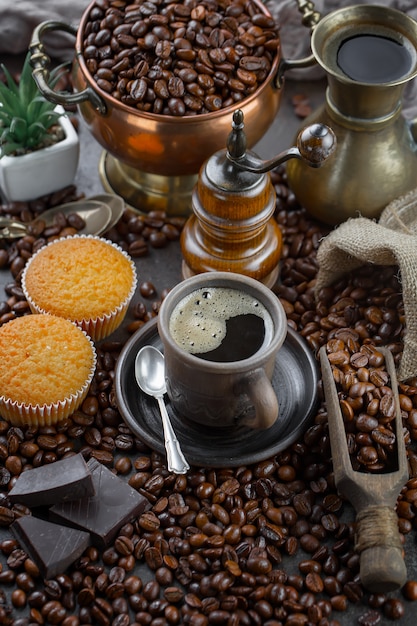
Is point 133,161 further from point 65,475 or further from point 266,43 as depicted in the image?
point 65,475

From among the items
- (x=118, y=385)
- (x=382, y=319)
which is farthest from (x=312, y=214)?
(x=118, y=385)

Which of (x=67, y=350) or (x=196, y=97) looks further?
(x=196, y=97)

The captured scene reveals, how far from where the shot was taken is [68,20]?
8.86 ft

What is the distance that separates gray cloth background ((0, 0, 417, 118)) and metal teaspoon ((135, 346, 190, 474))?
125 cm

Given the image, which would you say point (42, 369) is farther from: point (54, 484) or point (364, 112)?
point (364, 112)

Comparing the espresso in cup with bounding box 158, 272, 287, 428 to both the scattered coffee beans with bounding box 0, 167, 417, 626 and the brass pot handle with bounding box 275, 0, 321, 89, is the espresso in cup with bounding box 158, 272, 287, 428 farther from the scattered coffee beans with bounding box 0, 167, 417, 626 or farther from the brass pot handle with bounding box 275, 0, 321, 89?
the brass pot handle with bounding box 275, 0, 321, 89

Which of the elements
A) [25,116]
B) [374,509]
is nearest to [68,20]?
[25,116]

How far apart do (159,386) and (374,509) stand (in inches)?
20.9

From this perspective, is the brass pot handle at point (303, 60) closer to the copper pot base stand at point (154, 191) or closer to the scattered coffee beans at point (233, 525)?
the copper pot base stand at point (154, 191)

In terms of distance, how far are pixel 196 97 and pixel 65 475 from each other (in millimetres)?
965

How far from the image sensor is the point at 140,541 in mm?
1718

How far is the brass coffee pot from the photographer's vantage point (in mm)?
2070

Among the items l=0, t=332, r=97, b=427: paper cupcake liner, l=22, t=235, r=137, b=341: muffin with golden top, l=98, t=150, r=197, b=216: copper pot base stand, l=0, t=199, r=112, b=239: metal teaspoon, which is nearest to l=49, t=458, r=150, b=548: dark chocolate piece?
l=0, t=332, r=97, b=427: paper cupcake liner

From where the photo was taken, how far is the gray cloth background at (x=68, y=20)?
8.68ft
